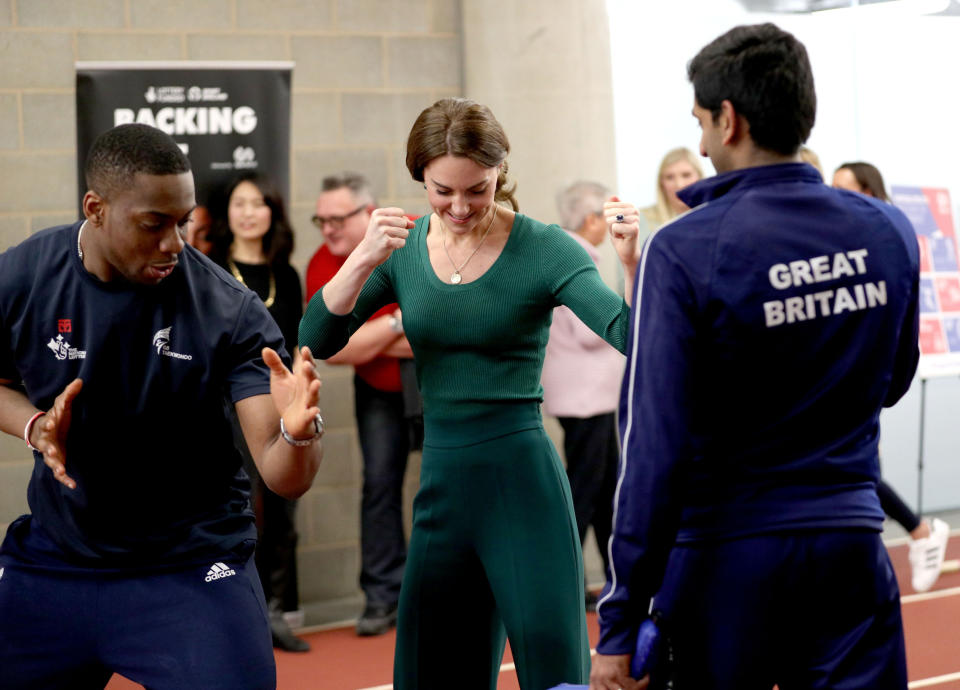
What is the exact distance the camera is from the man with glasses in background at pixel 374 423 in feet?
14.0

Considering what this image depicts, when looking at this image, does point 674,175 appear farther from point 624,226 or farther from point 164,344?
point 164,344

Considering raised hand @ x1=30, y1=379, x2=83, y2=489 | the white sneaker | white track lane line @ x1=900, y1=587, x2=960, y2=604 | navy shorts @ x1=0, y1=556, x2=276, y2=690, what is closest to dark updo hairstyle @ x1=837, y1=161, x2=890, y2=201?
the white sneaker

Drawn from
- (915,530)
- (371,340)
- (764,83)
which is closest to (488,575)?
(764,83)

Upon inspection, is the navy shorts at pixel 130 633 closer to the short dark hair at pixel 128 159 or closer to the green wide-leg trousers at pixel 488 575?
the green wide-leg trousers at pixel 488 575

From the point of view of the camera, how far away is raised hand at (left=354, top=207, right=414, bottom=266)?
7.10ft

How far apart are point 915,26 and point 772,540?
5.26 m

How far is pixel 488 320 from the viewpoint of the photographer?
2229 millimetres

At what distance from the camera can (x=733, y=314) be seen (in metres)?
1.48

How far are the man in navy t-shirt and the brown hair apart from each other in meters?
0.46

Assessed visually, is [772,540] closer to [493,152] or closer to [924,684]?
[493,152]

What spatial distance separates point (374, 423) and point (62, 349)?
2.36 meters

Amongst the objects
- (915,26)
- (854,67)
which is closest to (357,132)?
(854,67)

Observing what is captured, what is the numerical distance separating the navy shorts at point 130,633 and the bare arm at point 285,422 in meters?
0.24

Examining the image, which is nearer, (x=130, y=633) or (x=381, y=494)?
(x=130, y=633)
